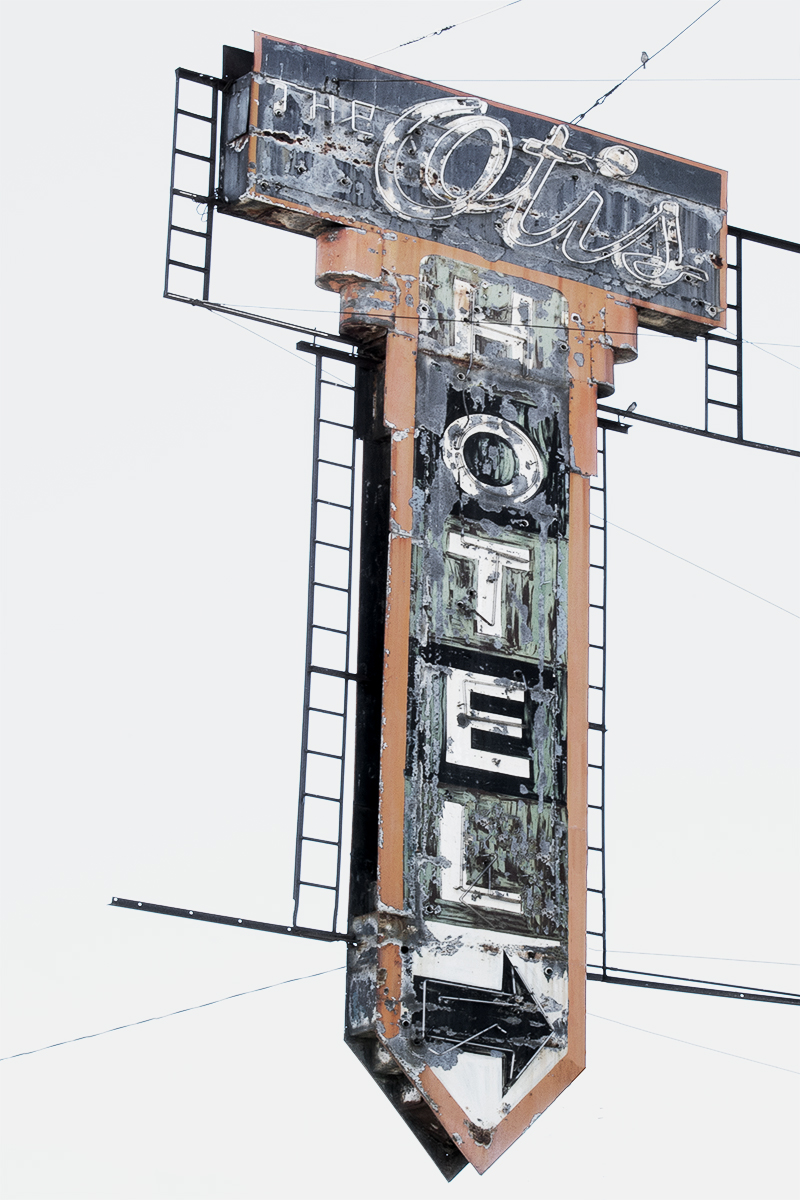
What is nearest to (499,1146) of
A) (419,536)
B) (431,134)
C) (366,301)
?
(419,536)

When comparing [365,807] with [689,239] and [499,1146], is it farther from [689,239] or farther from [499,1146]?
[689,239]

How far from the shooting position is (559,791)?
77.9 ft

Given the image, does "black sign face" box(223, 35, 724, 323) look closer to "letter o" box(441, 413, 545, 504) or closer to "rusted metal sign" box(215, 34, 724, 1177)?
"rusted metal sign" box(215, 34, 724, 1177)

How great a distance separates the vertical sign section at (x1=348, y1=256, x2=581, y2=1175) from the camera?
22.4 metres

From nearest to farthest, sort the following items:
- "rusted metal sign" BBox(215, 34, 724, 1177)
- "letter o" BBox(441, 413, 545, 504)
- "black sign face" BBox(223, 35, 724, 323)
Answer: "rusted metal sign" BBox(215, 34, 724, 1177)
"letter o" BBox(441, 413, 545, 504)
"black sign face" BBox(223, 35, 724, 323)

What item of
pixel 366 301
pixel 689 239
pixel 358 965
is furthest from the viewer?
pixel 689 239

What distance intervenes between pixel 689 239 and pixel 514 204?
1.98 m

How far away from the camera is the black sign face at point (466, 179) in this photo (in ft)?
79.3

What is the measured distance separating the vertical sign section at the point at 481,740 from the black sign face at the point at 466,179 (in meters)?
0.55

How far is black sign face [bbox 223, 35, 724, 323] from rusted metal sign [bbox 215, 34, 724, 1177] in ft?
0.08

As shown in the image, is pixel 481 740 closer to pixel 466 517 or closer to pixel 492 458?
pixel 466 517

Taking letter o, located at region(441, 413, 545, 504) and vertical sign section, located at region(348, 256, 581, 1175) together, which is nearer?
vertical sign section, located at region(348, 256, 581, 1175)

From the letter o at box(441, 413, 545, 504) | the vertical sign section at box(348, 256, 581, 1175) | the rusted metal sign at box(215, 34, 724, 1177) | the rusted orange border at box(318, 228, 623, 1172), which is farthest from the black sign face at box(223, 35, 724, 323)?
the letter o at box(441, 413, 545, 504)

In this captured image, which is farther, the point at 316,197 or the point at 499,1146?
the point at 316,197
